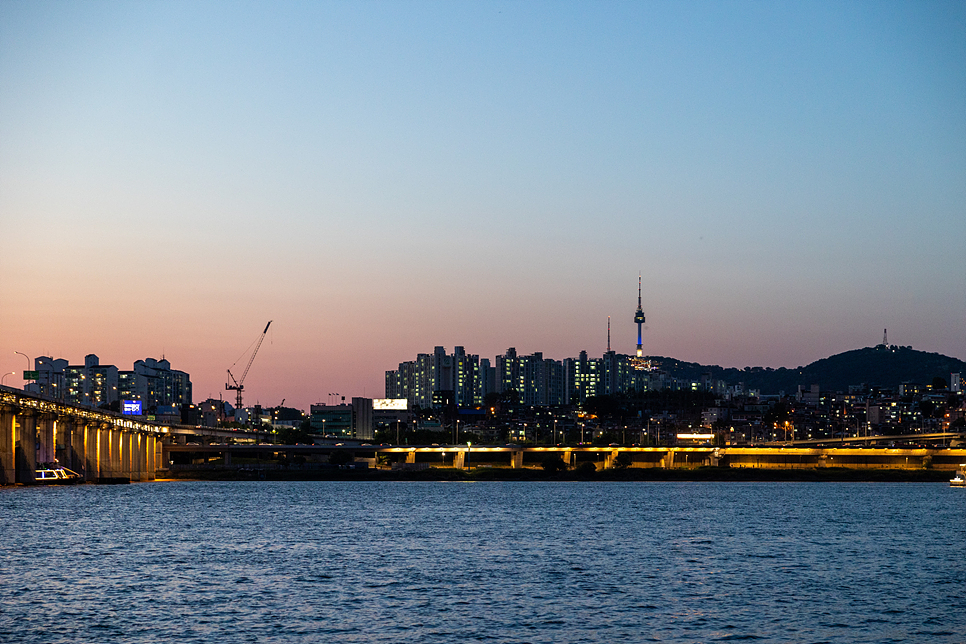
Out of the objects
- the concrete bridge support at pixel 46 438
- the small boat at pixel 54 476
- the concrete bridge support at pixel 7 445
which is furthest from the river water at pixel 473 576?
the small boat at pixel 54 476

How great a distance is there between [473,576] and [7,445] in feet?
316

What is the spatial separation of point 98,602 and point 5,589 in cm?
677

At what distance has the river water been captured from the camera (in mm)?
43844

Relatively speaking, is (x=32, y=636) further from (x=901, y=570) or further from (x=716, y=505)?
(x=716, y=505)

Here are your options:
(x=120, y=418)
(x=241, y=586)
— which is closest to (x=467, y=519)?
(x=241, y=586)

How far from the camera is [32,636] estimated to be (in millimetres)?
40969

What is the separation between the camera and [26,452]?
14462cm

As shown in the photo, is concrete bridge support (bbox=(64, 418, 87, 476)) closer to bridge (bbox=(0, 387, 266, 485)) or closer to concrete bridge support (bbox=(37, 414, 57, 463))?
bridge (bbox=(0, 387, 266, 485))

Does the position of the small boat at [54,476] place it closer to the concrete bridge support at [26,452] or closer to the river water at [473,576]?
the concrete bridge support at [26,452]

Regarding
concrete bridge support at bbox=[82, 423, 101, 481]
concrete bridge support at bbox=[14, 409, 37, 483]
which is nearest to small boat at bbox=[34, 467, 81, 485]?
concrete bridge support at bbox=[14, 409, 37, 483]

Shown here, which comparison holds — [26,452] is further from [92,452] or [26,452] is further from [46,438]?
[92,452]

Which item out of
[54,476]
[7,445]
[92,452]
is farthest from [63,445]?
[7,445]

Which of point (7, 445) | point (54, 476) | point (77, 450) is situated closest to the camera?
point (7, 445)

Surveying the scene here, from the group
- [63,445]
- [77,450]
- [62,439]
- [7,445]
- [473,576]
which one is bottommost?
[473,576]
